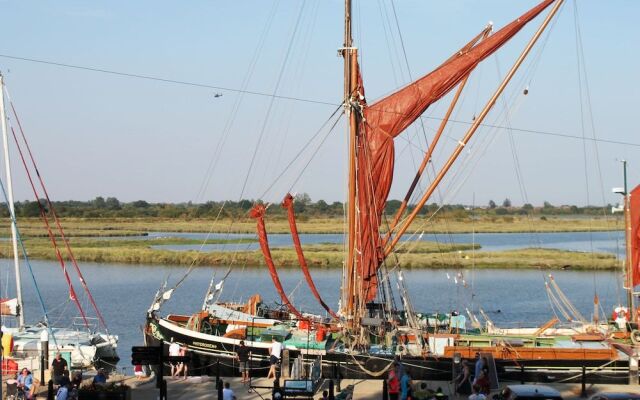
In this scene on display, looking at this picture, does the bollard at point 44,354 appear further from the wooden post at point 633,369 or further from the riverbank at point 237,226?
the riverbank at point 237,226

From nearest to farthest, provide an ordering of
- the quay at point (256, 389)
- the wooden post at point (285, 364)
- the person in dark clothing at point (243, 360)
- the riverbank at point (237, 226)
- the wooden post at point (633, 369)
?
the quay at point (256, 389) < the person in dark clothing at point (243, 360) < the wooden post at point (285, 364) < the wooden post at point (633, 369) < the riverbank at point (237, 226)

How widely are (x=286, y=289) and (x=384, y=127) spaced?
1373 inches

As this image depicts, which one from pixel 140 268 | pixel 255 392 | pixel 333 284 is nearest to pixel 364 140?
pixel 255 392

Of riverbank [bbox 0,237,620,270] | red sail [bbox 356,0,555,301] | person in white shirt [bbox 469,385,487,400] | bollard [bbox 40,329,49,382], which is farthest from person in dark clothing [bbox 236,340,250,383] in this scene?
riverbank [bbox 0,237,620,270]

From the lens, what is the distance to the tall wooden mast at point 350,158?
33594 millimetres

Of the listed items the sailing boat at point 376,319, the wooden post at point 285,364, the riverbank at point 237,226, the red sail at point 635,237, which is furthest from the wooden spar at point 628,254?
the riverbank at point 237,226

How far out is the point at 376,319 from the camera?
32.3 m

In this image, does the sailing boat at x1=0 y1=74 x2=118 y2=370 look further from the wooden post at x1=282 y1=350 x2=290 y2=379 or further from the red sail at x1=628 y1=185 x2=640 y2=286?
the red sail at x1=628 y1=185 x2=640 y2=286

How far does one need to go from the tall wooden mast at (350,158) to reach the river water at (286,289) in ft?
32.8

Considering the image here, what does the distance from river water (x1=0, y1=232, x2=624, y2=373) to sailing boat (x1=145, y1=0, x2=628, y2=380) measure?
646cm

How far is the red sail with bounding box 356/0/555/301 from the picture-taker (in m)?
34.3

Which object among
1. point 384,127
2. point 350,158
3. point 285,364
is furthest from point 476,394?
point 384,127

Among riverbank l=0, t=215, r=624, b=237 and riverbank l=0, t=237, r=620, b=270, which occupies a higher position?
riverbank l=0, t=215, r=624, b=237

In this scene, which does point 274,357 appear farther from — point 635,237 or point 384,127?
point 635,237
